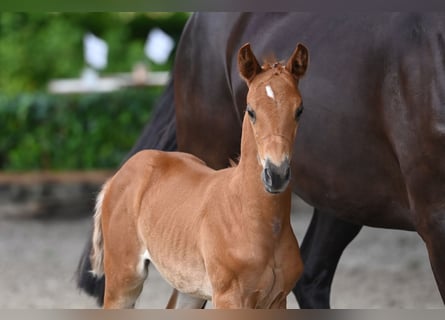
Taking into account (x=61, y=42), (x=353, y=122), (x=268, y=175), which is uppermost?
(x=268, y=175)

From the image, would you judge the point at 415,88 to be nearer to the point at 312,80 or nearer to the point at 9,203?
the point at 312,80

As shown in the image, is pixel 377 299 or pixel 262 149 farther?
pixel 377 299

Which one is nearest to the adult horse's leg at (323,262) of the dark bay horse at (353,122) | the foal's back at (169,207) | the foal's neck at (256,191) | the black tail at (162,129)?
the dark bay horse at (353,122)

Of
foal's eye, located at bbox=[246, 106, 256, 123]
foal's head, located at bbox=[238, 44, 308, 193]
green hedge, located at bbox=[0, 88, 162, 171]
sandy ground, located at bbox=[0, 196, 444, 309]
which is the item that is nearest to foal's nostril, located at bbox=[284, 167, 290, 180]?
foal's head, located at bbox=[238, 44, 308, 193]

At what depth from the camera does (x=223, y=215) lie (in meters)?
2.22

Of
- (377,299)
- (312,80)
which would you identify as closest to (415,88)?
(312,80)

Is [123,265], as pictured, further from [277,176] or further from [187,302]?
[277,176]

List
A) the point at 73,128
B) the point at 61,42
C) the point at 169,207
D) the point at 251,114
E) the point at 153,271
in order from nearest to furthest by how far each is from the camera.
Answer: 1. the point at 251,114
2. the point at 169,207
3. the point at 153,271
4. the point at 73,128
5. the point at 61,42

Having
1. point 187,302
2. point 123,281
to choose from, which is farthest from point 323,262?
point 123,281

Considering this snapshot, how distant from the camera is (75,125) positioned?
8594mm

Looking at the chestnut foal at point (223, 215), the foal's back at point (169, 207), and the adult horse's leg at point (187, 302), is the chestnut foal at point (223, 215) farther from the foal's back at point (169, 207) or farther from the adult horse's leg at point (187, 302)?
the adult horse's leg at point (187, 302)

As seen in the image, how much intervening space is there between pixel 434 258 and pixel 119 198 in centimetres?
96

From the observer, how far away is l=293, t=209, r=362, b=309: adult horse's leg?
3729mm

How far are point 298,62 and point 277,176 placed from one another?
33 centimetres
